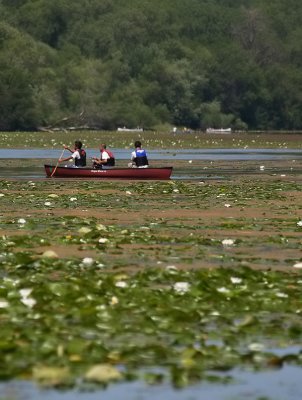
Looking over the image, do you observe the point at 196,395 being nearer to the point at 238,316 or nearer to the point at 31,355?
the point at 31,355

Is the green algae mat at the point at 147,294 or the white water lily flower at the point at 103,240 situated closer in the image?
the green algae mat at the point at 147,294

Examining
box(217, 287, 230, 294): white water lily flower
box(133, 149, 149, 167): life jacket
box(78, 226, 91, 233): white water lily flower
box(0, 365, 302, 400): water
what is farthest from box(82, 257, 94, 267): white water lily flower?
box(133, 149, 149, 167): life jacket

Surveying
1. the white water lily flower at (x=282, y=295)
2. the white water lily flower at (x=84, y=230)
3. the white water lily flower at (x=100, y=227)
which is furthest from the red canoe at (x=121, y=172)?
the white water lily flower at (x=282, y=295)

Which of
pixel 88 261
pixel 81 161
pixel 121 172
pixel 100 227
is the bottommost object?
pixel 121 172

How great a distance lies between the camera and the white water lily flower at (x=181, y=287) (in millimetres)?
19453

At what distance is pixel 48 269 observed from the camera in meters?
21.8

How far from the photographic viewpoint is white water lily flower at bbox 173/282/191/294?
1945 cm

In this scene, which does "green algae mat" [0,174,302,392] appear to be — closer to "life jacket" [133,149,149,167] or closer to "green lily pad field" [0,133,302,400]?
"green lily pad field" [0,133,302,400]

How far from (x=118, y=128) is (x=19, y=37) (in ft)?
89.8

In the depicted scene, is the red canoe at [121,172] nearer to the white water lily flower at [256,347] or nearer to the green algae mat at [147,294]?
the green algae mat at [147,294]

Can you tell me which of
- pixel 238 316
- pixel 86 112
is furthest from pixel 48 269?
pixel 86 112

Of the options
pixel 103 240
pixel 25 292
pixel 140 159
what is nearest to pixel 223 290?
pixel 25 292

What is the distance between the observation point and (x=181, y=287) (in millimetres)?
19688

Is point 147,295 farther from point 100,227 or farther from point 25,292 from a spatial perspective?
point 100,227
